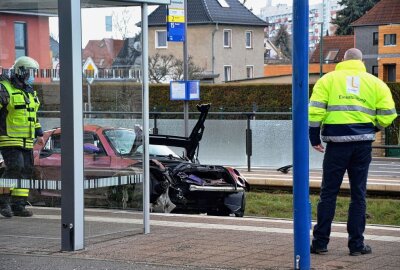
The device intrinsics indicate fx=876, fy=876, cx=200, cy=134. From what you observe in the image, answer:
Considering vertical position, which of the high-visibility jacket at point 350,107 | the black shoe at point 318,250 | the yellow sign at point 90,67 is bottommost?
the black shoe at point 318,250

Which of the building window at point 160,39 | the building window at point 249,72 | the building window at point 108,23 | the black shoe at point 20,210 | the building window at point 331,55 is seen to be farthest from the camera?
the building window at point 331,55

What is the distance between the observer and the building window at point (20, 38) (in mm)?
10773

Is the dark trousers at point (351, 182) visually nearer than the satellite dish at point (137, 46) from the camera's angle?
Yes

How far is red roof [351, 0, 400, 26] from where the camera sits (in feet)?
202

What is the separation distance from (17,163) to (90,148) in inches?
66.2

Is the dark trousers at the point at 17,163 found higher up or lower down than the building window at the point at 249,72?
lower down

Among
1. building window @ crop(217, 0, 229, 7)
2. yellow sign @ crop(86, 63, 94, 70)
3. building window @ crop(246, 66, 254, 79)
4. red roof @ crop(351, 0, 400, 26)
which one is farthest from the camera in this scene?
building window @ crop(246, 66, 254, 79)

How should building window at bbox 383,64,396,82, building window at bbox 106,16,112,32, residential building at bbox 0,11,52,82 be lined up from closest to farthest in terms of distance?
1. building window at bbox 106,16,112,32
2. residential building at bbox 0,11,52,82
3. building window at bbox 383,64,396,82

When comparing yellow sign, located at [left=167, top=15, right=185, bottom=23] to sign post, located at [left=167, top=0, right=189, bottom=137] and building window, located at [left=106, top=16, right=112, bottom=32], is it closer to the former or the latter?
sign post, located at [left=167, top=0, right=189, bottom=137]

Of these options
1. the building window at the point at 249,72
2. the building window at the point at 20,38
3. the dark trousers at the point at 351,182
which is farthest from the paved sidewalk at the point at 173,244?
the building window at the point at 249,72

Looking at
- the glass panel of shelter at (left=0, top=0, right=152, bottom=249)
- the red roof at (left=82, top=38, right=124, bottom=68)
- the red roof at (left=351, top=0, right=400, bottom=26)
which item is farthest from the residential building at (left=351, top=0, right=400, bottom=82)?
the red roof at (left=82, top=38, right=124, bottom=68)

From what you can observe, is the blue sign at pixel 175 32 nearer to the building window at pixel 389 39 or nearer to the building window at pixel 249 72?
the building window at pixel 389 39

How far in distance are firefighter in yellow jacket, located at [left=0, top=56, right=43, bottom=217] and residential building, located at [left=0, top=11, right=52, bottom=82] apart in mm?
112

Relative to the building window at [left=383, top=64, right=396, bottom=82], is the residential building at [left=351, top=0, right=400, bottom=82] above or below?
above
